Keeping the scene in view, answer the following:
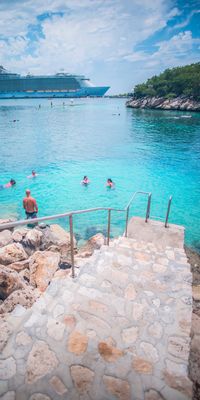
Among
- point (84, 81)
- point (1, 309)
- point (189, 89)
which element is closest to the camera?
point (1, 309)

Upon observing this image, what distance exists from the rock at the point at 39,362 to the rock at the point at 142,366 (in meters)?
0.82

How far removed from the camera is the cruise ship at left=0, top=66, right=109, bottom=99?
Answer: 100938mm

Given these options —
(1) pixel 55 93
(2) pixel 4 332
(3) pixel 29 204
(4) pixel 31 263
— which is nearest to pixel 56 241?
(4) pixel 31 263

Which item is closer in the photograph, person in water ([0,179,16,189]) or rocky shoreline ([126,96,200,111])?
person in water ([0,179,16,189])

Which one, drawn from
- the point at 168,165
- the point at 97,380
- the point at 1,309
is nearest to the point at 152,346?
the point at 97,380

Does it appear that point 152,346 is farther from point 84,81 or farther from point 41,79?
point 84,81

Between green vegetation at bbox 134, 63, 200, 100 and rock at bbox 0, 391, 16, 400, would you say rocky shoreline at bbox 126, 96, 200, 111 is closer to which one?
green vegetation at bbox 134, 63, 200, 100

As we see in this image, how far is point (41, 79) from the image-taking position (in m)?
102

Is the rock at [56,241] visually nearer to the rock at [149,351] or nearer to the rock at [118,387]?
the rock at [149,351]

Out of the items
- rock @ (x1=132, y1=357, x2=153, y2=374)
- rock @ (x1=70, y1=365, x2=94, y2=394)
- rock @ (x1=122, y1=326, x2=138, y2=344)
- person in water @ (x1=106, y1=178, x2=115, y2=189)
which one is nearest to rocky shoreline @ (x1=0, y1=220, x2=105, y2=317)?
rock @ (x1=70, y1=365, x2=94, y2=394)

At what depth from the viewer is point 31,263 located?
5336mm

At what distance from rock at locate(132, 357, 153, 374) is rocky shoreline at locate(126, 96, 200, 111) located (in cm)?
6907

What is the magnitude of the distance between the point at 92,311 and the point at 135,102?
292ft

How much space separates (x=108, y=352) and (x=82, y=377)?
0.37m
